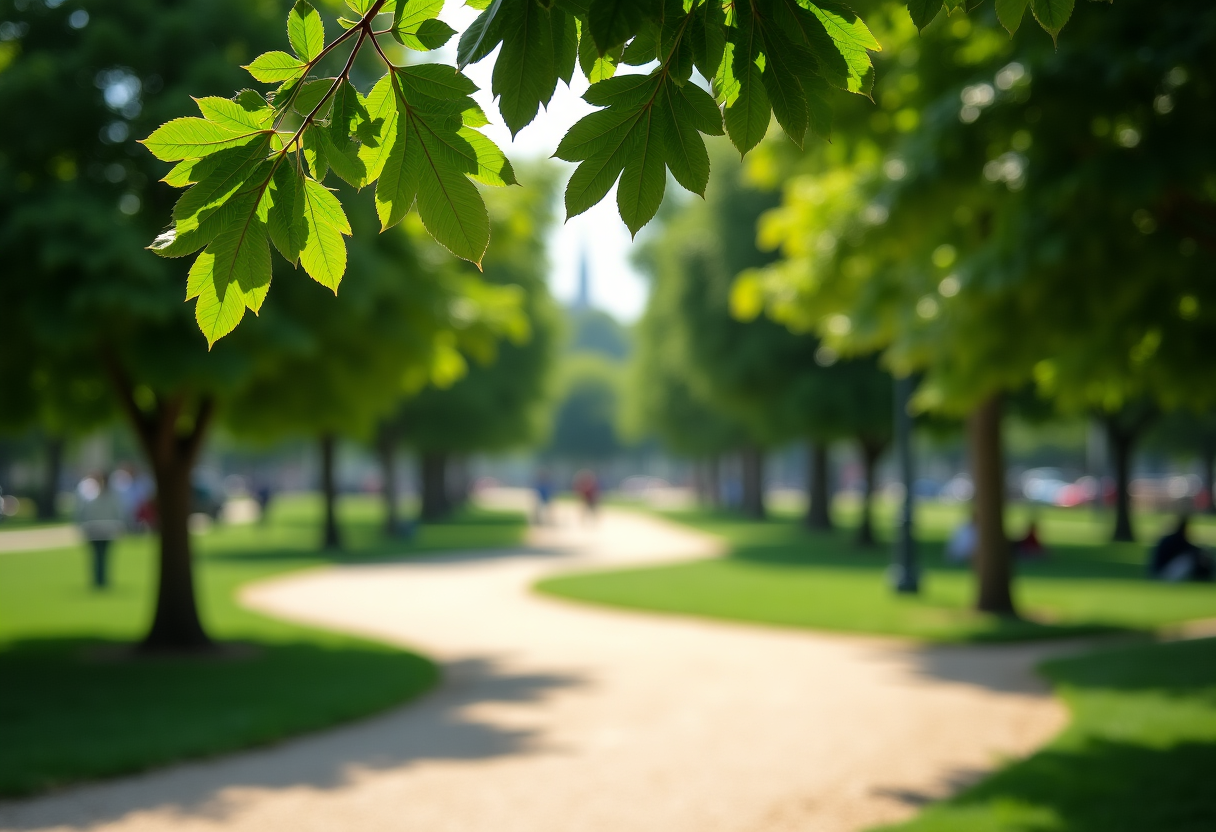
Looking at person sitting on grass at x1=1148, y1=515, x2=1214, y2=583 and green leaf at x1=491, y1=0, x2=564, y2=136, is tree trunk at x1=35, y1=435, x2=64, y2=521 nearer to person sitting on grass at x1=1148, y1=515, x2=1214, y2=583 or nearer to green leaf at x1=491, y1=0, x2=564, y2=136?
person sitting on grass at x1=1148, y1=515, x2=1214, y2=583

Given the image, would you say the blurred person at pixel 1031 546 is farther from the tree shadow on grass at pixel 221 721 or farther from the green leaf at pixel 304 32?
the green leaf at pixel 304 32

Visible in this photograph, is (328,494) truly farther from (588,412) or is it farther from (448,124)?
(588,412)

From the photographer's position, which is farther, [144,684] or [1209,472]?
[1209,472]

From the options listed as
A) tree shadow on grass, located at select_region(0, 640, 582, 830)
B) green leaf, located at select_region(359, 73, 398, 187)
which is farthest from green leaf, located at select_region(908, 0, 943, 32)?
tree shadow on grass, located at select_region(0, 640, 582, 830)

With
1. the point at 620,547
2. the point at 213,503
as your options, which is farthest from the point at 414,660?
the point at 213,503

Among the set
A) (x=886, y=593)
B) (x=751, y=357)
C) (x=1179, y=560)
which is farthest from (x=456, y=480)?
(x=1179, y=560)

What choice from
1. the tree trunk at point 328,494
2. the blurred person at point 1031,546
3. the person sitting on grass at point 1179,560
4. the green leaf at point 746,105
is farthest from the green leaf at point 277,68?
the tree trunk at point 328,494

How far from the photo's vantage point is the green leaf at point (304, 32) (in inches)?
93.9

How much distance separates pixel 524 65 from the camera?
7.21 ft

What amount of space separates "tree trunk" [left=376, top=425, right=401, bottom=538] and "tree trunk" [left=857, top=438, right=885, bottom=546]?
531 inches

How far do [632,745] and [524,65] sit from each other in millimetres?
6434

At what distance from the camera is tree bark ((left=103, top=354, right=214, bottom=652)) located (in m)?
11.6

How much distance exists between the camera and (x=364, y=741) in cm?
805

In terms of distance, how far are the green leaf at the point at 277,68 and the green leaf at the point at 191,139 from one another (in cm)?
13
